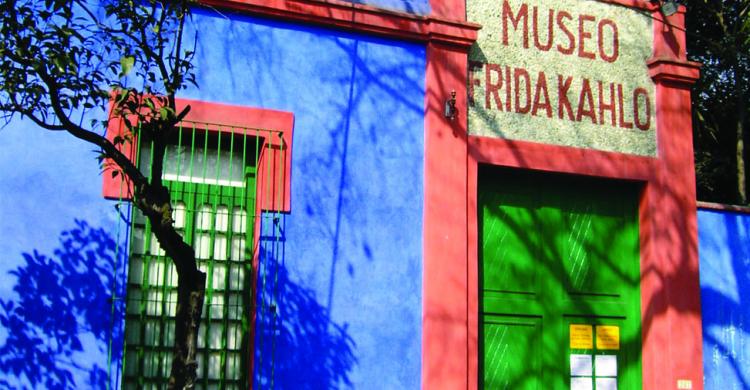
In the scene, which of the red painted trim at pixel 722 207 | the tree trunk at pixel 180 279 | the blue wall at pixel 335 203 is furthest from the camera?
the red painted trim at pixel 722 207

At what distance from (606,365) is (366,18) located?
13.6 feet

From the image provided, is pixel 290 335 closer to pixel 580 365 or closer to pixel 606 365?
pixel 580 365

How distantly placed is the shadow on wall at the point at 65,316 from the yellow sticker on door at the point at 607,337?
4.67 meters

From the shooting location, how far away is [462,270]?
901 cm

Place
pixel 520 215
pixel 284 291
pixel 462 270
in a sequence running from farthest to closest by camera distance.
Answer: pixel 520 215 < pixel 462 270 < pixel 284 291

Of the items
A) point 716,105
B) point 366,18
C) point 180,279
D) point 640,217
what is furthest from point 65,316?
point 716,105

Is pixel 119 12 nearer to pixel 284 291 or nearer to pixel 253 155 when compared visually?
pixel 253 155

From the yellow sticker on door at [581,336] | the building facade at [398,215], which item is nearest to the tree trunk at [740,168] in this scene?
the building facade at [398,215]

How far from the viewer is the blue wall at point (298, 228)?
304 inches

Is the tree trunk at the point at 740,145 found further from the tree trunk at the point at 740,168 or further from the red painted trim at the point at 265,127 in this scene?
the red painted trim at the point at 265,127

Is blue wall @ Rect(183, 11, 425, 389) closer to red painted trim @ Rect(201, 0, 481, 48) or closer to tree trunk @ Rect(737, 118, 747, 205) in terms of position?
red painted trim @ Rect(201, 0, 481, 48)

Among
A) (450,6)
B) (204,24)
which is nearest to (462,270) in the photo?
(450,6)

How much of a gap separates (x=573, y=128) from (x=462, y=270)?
1.98 meters

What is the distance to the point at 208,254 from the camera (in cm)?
848
